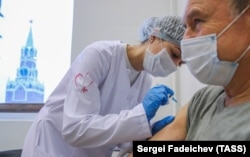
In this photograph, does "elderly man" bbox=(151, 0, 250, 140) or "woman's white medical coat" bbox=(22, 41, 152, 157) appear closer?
"elderly man" bbox=(151, 0, 250, 140)

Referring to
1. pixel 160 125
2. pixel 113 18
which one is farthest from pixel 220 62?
pixel 113 18

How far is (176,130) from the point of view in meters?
1.09

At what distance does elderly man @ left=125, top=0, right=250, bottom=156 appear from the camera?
843mm

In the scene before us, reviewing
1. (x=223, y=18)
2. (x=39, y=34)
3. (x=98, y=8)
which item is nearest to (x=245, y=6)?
(x=223, y=18)

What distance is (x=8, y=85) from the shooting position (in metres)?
2.39

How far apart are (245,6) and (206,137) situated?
41 cm

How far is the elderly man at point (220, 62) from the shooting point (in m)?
A: 0.84

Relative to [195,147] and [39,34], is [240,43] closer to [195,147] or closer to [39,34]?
[195,147]

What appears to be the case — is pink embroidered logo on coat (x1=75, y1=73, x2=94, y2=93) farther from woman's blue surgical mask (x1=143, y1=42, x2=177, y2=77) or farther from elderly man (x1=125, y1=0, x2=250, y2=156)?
elderly man (x1=125, y1=0, x2=250, y2=156)

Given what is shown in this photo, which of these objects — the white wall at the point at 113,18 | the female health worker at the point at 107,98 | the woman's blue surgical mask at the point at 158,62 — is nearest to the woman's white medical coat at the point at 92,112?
the female health worker at the point at 107,98

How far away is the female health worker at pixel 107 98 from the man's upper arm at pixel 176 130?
0.23 feet

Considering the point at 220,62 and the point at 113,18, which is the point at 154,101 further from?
the point at 113,18

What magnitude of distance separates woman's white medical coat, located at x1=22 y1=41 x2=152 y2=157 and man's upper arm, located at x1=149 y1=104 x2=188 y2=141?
2.8 inches

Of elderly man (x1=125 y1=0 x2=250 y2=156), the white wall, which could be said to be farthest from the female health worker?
the white wall
